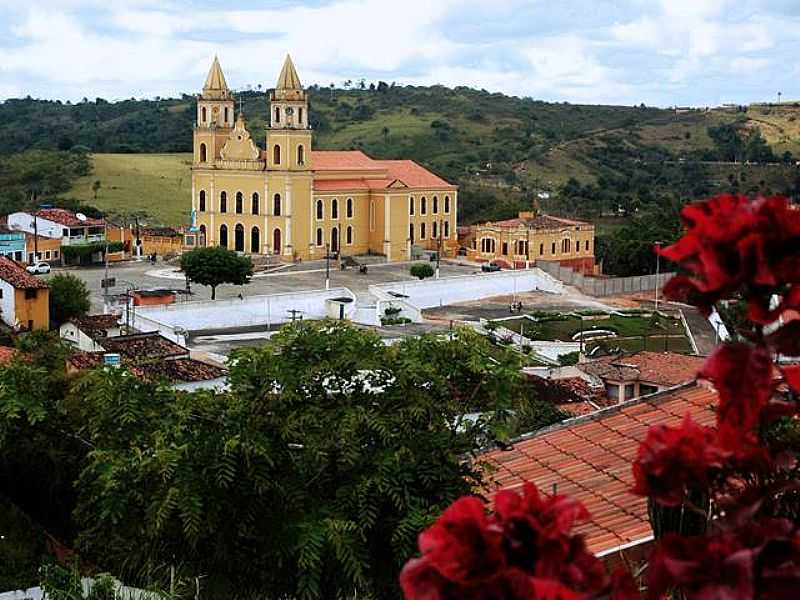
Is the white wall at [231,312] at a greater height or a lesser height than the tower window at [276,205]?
lesser

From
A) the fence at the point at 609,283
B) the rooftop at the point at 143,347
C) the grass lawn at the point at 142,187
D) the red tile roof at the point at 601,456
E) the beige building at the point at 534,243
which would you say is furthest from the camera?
the grass lawn at the point at 142,187

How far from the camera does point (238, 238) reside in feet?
133

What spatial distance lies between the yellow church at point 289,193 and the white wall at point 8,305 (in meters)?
17.0

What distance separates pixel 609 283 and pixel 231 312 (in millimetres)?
12048

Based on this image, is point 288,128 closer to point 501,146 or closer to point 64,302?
point 64,302

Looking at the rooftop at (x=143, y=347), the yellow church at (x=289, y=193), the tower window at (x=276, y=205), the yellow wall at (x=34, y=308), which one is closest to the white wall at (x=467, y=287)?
the yellow church at (x=289, y=193)

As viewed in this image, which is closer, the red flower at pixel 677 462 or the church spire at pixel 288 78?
the red flower at pixel 677 462

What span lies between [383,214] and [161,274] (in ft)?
29.4

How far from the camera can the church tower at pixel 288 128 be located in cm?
3981

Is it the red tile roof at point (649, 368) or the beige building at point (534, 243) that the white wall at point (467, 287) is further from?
the red tile roof at point (649, 368)

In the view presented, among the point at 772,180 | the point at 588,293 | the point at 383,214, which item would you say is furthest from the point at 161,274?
the point at 772,180

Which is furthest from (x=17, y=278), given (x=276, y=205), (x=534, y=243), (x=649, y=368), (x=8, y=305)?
(x=534, y=243)

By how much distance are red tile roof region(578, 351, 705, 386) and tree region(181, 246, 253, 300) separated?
505 inches

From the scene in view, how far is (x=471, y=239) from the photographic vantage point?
43.1 m
